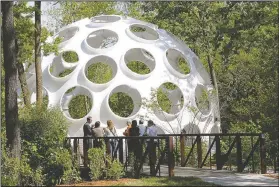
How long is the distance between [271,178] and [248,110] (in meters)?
10.6

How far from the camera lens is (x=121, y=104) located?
2889 cm

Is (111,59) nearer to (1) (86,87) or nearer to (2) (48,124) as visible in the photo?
(1) (86,87)

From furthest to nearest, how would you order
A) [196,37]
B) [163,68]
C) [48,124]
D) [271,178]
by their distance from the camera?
[196,37] → [163,68] → [48,124] → [271,178]

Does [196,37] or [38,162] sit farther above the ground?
[196,37]

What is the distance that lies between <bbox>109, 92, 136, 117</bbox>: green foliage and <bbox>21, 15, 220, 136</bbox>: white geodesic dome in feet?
15.7

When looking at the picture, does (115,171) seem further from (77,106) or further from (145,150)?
(77,106)

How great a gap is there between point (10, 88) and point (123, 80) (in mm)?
9266

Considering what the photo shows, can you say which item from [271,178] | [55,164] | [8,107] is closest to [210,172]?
[271,178]

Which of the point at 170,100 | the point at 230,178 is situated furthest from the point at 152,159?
the point at 170,100

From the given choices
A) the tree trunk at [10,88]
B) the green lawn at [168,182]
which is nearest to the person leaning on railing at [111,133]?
the green lawn at [168,182]

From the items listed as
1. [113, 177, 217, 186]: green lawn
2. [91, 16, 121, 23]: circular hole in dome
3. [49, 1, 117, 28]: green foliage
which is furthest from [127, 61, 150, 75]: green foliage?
[113, 177, 217, 186]: green lawn

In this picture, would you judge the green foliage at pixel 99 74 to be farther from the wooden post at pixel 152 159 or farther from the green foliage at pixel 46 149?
the wooden post at pixel 152 159

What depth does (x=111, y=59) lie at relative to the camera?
70.7 feet

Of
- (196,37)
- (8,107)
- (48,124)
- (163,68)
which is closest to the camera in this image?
(8,107)
